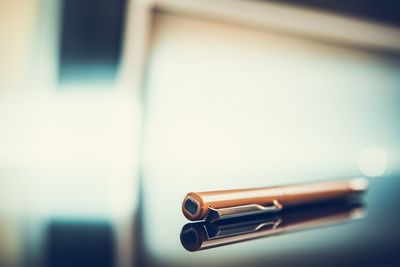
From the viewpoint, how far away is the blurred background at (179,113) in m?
0.42

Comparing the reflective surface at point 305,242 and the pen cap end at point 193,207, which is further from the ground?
the pen cap end at point 193,207

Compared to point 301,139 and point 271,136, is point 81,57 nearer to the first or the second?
point 271,136

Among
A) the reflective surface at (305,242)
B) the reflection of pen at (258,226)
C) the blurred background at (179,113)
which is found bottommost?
the reflective surface at (305,242)

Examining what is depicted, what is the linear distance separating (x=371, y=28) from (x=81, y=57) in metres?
1.07

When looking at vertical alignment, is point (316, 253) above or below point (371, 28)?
below

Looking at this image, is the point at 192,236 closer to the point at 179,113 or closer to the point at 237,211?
the point at 237,211

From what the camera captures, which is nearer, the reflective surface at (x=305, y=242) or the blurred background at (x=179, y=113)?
the reflective surface at (x=305, y=242)

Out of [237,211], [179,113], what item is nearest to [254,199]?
[237,211]

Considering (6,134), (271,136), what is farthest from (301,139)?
(6,134)

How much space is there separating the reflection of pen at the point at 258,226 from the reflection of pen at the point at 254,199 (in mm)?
11

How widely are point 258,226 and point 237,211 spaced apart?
0.10ft

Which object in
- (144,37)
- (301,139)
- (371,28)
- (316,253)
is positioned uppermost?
(371,28)

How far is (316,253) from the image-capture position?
354mm

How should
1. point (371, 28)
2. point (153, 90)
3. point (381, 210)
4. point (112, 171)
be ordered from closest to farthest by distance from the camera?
point (381, 210)
point (112, 171)
point (153, 90)
point (371, 28)
